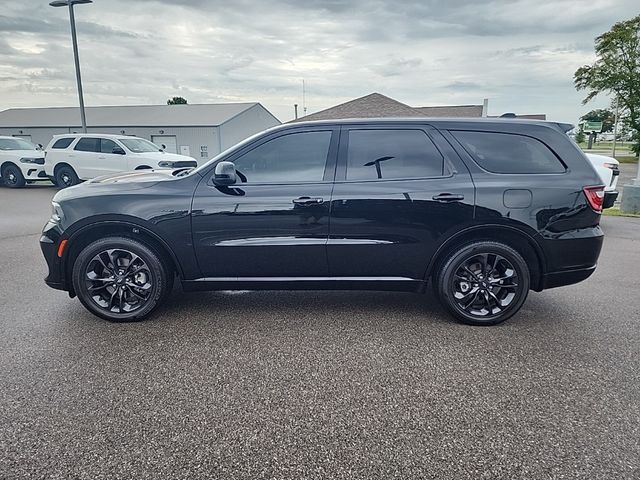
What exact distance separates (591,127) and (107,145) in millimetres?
71694

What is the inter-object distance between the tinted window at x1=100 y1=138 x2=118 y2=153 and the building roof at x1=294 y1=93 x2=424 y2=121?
14194 mm

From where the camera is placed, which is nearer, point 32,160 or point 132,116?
point 32,160

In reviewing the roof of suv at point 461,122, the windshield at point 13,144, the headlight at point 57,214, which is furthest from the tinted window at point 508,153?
the windshield at point 13,144

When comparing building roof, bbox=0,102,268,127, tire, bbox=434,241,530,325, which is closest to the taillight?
tire, bbox=434,241,530,325

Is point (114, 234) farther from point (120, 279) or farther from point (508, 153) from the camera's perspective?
point (508, 153)

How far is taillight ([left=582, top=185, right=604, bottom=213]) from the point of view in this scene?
11.8 ft

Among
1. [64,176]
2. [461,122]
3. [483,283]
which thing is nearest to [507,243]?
[483,283]

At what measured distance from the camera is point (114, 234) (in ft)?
12.4

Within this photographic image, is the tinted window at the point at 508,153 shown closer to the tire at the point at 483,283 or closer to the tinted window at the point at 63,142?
the tire at the point at 483,283

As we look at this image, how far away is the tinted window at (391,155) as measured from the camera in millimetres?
3699

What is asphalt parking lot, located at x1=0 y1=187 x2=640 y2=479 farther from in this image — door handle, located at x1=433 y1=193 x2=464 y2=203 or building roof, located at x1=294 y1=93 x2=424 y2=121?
building roof, located at x1=294 y1=93 x2=424 y2=121

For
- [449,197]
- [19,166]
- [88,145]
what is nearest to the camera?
[449,197]

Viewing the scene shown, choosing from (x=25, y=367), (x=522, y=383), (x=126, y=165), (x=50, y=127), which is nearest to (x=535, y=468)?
(x=522, y=383)

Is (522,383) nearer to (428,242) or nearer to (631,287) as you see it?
(428,242)
